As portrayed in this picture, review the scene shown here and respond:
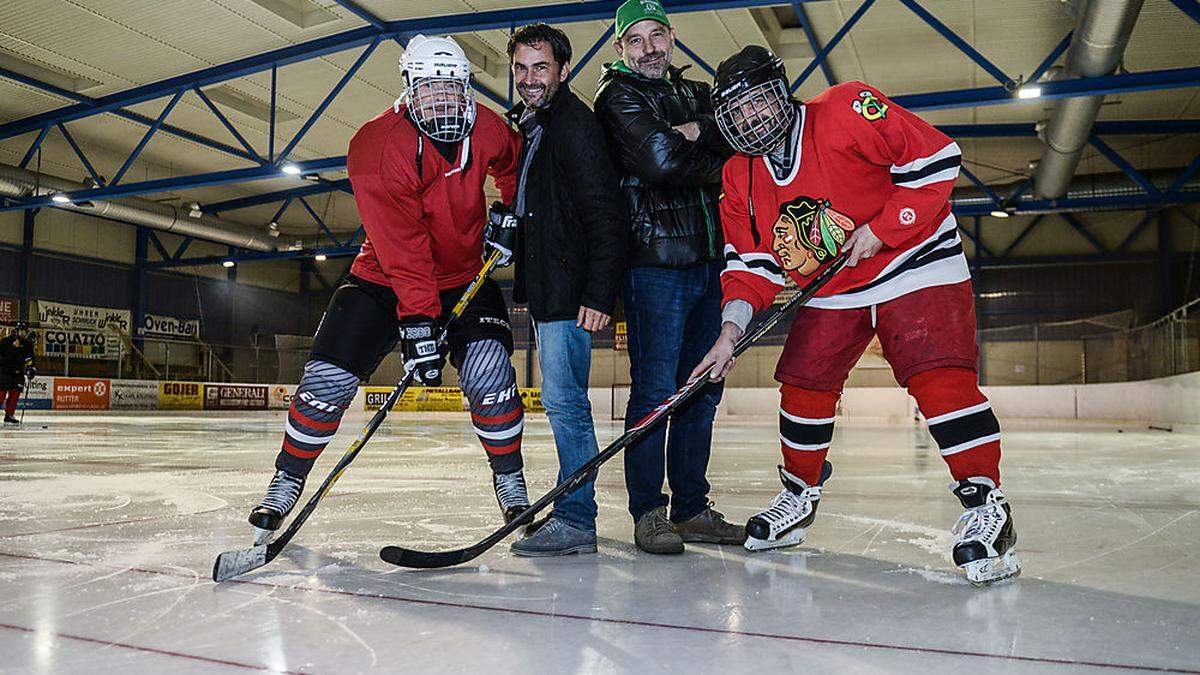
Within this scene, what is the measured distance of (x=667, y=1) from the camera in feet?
27.2

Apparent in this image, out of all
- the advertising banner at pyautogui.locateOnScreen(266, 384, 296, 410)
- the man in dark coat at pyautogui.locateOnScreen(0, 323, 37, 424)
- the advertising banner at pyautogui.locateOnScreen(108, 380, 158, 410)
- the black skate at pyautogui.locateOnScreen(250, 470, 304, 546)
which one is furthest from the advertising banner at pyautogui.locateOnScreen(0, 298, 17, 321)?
the black skate at pyautogui.locateOnScreen(250, 470, 304, 546)

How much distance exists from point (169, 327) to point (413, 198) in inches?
908

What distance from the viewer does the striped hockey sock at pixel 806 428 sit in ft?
7.63

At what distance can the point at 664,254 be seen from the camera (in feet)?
7.81

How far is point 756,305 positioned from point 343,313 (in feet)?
3.73

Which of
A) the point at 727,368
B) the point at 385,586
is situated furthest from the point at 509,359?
the point at 385,586

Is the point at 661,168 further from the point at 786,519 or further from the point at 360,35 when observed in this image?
the point at 360,35

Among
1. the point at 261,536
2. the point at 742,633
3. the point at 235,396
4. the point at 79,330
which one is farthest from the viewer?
the point at 235,396

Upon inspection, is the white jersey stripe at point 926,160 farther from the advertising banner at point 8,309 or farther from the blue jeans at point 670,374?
the advertising banner at point 8,309

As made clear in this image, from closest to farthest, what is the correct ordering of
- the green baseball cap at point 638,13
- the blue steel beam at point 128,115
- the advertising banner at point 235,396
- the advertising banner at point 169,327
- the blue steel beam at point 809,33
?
the green baseball cap at point 638,13
the blue steel beam at point 809,33
the blue steel beam at point 128,115
the advertising banner at point 235,396
the advertising banner at point 169,327

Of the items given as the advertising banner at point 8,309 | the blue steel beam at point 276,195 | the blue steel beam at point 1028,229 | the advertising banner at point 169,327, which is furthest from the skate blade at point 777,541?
the advertising banner at point 169,327

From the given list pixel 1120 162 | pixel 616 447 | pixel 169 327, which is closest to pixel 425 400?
pixel 169 327

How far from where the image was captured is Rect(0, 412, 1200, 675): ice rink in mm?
1321

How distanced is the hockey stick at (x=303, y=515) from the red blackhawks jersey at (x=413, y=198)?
0.11 meters
